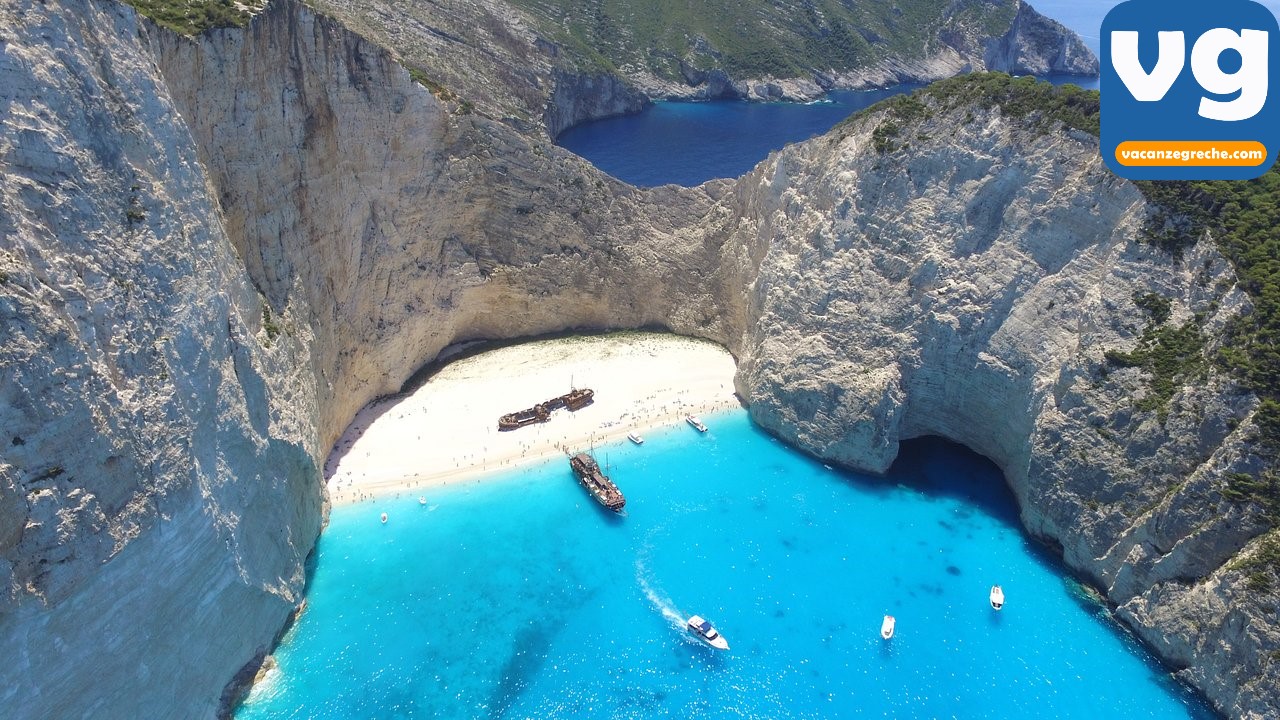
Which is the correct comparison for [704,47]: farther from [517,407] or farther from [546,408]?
[546,408]

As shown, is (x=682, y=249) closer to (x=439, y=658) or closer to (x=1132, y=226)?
(x=1132, y=226)

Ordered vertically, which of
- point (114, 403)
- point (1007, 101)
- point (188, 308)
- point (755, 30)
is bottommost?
point (114, 403)

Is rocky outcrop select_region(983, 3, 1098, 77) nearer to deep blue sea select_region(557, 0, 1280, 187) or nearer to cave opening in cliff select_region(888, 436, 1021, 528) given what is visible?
deep blue sea select_region(557, 0, 1280, 187)

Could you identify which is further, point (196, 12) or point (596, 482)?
point (596, 482)

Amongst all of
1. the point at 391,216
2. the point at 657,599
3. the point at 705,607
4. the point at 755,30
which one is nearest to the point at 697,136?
the point at 755,30

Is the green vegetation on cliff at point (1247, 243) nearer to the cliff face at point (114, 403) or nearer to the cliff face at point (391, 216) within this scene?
the cliff face at point (391, 216)

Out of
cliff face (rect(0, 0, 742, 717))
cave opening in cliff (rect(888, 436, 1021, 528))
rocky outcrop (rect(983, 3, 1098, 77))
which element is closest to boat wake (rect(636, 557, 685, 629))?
cliff face (rect(0, 0, 742, 717))
